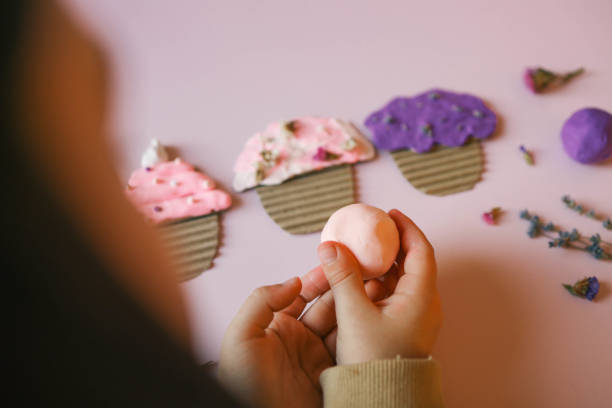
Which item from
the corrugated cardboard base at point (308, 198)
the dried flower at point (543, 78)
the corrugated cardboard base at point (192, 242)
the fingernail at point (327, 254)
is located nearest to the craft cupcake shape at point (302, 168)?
the corrugated cardboard base at point (308, 198)

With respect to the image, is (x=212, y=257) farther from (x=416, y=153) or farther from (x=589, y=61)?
(x=589, y=61)

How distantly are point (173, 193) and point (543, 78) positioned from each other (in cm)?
92

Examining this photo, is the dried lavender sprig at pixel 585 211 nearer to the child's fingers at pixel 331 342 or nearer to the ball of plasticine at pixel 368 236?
the ball of plasticine at pixel 368 236

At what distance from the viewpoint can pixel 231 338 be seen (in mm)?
554

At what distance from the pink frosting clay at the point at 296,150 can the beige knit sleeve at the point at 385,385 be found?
480mm

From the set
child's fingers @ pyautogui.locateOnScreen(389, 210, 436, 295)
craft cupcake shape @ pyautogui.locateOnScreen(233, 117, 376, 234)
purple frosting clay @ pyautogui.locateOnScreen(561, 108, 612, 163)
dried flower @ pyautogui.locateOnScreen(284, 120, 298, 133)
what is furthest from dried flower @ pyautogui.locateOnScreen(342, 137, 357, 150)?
purple frosting clay @ pyautogui.locateOnScreen(561, 108, 612, 163)

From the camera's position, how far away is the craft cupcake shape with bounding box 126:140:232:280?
0.82 meters

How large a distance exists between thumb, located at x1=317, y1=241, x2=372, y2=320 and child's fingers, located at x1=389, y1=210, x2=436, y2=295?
0.22 feet

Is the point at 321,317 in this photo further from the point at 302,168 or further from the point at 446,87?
the point at 446,87

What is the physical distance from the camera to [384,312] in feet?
1.82

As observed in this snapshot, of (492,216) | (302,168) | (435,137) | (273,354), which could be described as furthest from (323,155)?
(273,354)

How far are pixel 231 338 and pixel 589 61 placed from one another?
45.4 inches

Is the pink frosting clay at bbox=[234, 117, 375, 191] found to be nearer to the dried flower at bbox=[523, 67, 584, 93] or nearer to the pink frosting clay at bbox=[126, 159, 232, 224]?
the pink frosting clay at bbox=[126, 159, 232, 224]

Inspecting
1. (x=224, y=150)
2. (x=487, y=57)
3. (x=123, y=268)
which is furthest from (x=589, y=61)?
(x=123, y=268)
